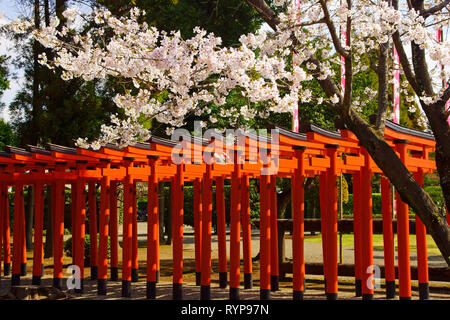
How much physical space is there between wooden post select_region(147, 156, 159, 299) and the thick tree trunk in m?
5.28

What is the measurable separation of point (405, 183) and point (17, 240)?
9610mm

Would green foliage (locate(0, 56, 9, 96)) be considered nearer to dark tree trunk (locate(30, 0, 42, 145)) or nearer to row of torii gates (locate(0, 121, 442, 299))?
dark tree trunk (locate(30, 0, 42, 145))

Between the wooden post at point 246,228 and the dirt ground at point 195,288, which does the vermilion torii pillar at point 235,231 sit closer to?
the dirt ground at point 195,288

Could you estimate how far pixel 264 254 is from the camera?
9.58 metres

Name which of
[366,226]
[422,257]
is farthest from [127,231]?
[422,257]

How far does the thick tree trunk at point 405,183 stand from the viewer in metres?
5.46

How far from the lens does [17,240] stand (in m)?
12.8

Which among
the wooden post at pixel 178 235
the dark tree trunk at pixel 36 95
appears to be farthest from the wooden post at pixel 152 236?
the dark tree trunk at pixel 36 95

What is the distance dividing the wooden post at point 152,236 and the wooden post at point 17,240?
3736mm

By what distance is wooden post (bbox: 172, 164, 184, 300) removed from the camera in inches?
397

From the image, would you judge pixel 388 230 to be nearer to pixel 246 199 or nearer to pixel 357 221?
pixel 357 221
